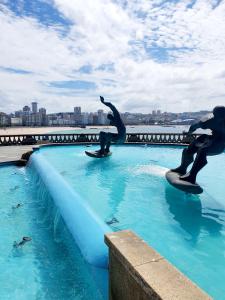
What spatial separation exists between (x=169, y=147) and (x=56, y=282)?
62.7ft

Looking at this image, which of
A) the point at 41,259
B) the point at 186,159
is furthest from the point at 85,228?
the point at 186,159

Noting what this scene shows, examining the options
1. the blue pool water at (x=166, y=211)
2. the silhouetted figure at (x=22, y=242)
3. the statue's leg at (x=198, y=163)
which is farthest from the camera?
the statue's leg at (x=198, y=163)

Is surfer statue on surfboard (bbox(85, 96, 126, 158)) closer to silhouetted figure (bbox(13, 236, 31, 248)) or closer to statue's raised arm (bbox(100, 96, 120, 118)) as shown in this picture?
statue's raised arm (bbox(100, 96, 120, 118))

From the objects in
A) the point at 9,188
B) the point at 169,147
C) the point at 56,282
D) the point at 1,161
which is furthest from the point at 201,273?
the point at 169,147

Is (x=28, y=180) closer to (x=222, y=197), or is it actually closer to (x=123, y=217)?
(x=123, y=217)

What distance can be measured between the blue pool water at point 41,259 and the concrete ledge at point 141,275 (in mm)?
1344

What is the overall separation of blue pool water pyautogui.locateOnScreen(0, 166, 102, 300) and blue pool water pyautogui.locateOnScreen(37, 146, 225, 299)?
46.7 inches

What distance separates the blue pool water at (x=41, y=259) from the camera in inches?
172

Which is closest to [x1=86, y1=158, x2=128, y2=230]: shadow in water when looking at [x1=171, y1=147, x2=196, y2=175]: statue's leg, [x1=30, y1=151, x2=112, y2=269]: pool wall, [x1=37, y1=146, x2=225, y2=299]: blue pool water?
[x1=37, y1=146, x2=225, y2=299]: blue pool water

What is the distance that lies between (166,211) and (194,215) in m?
0.75

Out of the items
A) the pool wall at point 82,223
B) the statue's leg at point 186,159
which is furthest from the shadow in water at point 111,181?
A: the statue's leg at point 186,159

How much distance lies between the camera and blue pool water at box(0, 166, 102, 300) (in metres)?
4.36

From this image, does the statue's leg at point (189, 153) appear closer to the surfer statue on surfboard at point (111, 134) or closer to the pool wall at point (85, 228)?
the pool wall at point (85, 228)

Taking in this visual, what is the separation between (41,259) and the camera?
17.7 ft
